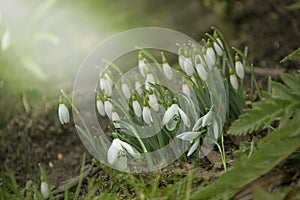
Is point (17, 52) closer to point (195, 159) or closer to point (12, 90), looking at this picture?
point (12, 90)

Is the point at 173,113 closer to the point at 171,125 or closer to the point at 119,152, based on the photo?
the point at 171,125

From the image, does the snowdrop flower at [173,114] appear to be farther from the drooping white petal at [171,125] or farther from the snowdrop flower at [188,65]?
the snowdrop flower at [188,65]

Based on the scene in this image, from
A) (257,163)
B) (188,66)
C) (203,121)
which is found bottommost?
(257,163)

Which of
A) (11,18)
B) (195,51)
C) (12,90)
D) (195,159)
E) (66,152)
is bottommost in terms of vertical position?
(195,159)

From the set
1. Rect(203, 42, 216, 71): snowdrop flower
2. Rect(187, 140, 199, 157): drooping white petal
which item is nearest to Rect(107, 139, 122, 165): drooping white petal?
Rect(187, 140, 199, 157): drooping white petal

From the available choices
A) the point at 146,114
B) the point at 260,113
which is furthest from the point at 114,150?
the point at 260,113

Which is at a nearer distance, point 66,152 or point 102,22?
point 66,152

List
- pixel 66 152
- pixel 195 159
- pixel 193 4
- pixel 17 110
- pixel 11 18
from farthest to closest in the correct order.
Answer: pixel 193 4, pixel 11 18, pixel 17 110, pixel 66 152, pixel 195 159

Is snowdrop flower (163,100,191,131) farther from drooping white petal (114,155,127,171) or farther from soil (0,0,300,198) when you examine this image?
soil (0,0,300,198)

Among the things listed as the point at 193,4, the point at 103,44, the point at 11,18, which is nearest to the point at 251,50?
the point at 193,4
